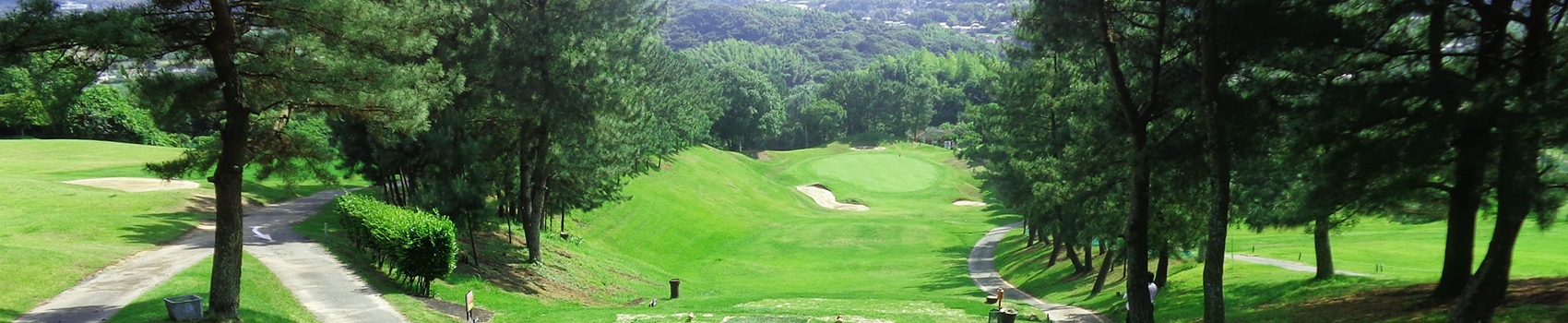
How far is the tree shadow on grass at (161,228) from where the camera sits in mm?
26312

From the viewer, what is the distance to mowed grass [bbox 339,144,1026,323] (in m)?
26.4

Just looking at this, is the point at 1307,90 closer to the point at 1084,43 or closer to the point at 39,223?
the point at 1084,43

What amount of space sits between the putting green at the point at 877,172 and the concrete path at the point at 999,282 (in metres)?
22.8

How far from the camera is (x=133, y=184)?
1465 inches

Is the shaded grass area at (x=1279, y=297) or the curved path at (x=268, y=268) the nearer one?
the curved path at (x=268, y=268)

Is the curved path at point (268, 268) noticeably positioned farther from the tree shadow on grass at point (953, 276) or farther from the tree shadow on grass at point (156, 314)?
the tree shadow on grass at point (953, 276)

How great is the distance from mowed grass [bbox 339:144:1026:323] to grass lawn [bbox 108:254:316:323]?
4.15 metres

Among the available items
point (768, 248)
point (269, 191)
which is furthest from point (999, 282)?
point (269, 191)

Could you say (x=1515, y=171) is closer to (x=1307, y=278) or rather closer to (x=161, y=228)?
(x=1307, y=278)

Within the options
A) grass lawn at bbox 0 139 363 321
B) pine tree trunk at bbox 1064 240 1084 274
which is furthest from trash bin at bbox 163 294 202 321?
pine tree trunk at bbox 1064 240 1084 274

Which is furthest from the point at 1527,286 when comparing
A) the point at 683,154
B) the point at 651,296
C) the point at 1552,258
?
the point at 683,154

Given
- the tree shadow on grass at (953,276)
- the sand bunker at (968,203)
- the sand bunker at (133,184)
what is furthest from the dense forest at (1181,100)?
the sand bunker at (968,203)

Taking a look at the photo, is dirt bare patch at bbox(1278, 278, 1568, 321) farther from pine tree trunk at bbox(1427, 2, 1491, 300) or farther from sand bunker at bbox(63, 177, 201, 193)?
sand bunker at bbox(63, 177, 201, 193)

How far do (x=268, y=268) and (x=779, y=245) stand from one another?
120 ft
